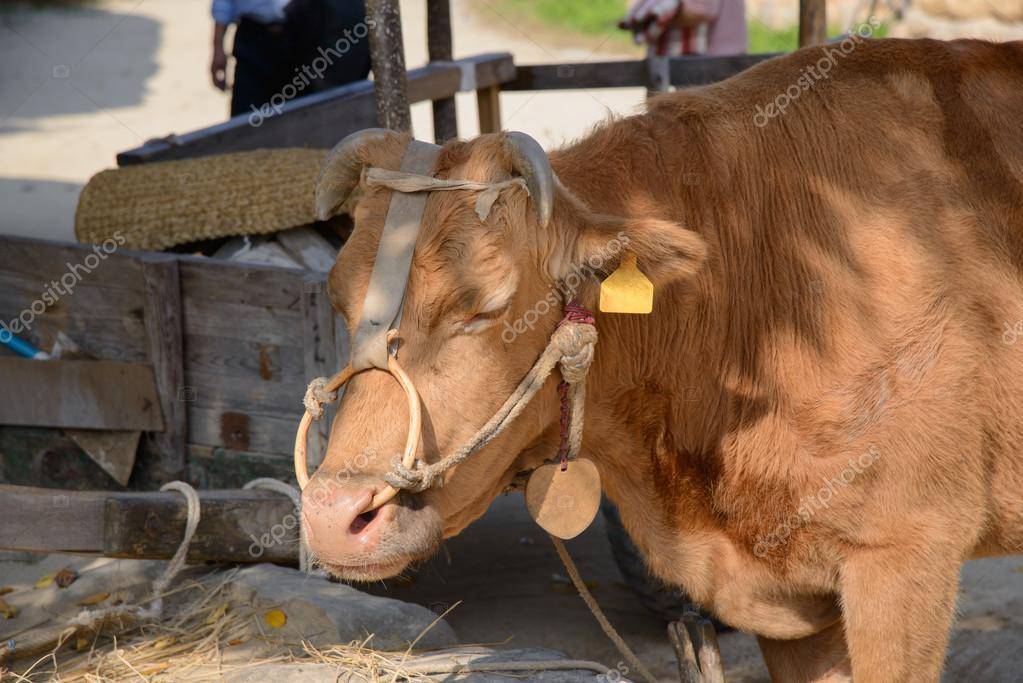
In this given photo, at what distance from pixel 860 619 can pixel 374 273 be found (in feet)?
5.67

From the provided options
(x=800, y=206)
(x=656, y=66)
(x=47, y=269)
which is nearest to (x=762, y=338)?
(x=800, y=206)

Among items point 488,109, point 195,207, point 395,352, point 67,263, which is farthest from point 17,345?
point 488,109

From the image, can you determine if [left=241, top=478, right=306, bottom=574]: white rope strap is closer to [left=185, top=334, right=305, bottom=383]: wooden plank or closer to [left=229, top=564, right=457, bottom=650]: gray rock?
[left=229, top=564, right=457, bottom=650]: gray rock

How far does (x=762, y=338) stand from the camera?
135 inches

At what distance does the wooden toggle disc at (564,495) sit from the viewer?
3309 millimetres

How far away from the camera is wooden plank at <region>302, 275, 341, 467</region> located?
470 cm

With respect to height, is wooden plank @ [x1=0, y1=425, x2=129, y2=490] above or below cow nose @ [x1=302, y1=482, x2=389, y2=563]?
below

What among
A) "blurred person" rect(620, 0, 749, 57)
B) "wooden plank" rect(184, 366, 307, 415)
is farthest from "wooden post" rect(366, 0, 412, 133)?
"blurred person" rect(620, 0, 749, 57)

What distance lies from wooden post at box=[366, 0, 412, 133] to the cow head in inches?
97.2

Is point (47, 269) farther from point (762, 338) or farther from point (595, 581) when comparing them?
point (762, 338)

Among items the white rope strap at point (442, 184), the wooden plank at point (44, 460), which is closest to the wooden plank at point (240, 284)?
the wooden plank at point (44, 460)

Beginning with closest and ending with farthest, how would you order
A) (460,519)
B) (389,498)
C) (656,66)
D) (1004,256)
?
(389,498) → (460,519) → (1004,256) → (656,66)

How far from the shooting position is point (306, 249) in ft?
18.3

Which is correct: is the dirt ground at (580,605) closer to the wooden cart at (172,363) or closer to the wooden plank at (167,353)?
the wooden cart at (172,363)
